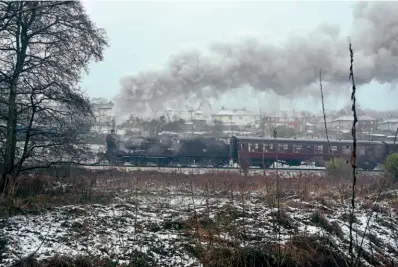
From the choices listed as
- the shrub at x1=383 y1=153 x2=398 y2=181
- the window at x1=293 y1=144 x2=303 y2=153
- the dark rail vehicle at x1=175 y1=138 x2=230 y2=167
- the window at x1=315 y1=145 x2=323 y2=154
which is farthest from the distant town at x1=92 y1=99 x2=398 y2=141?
the shrub at x1=383 y1=153 x2=398 y2=181

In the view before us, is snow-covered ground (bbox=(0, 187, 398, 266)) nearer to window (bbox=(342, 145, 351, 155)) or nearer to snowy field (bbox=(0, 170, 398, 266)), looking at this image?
snowy field (bbox=(0, 170, 398, 266))

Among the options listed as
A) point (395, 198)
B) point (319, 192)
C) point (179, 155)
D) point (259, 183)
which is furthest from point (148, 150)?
point (395, 198)

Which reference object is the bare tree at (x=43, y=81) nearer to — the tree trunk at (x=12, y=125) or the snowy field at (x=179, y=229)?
the tree trunk at (x=12, y=125)

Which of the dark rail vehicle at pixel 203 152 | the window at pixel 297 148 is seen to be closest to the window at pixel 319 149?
the window at pixel 297 148

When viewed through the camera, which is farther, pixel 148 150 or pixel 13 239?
pixel 148 150

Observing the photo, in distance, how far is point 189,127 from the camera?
39250mm

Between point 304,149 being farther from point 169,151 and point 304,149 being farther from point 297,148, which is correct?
point 169,151

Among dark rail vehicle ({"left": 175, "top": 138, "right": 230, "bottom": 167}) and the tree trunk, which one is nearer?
the tree trunk

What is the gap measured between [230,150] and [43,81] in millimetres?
16716

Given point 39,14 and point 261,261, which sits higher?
point 39,14

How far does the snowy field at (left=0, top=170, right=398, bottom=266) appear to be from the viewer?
5715 mm

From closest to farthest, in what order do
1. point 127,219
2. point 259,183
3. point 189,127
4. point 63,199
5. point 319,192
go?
point 127,219 → point 63,199 → point 319,192 → point 259,183 → point 189,127

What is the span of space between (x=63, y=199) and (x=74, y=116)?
2.52 meters

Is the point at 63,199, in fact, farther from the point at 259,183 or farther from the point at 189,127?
the point at 189,127
